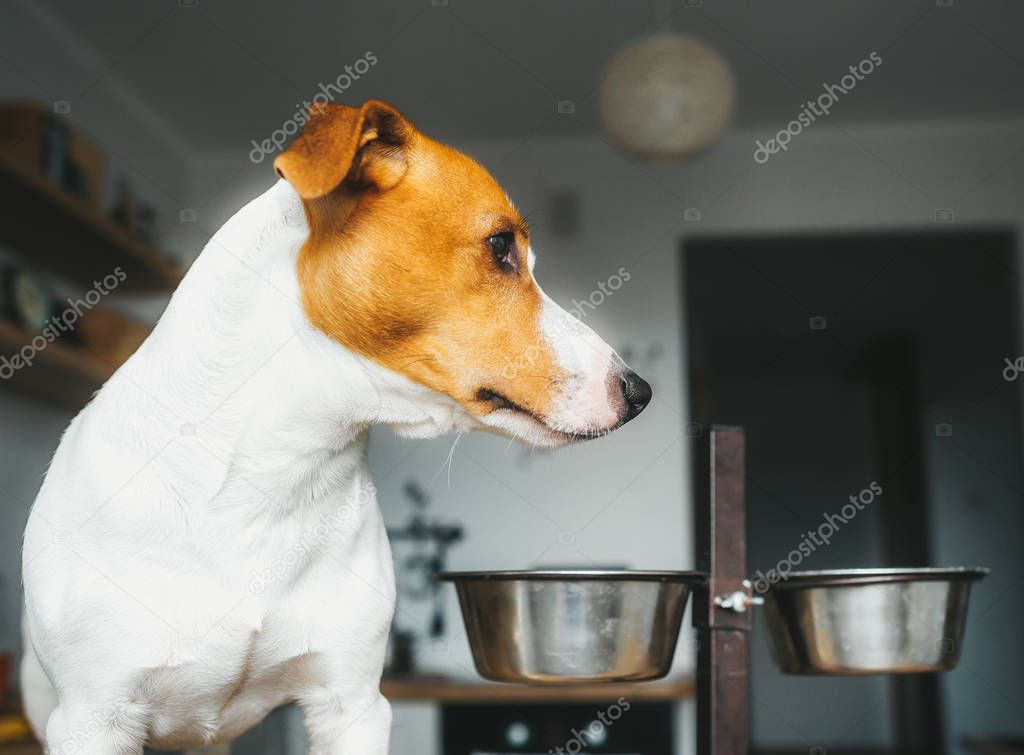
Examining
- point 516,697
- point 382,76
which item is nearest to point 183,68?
point 382,76

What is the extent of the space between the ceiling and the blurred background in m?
0.01

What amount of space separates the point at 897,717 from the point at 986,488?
1.99 meters

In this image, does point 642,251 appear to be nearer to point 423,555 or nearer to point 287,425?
point 423,555

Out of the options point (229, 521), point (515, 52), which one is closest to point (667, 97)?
point (515, 52)

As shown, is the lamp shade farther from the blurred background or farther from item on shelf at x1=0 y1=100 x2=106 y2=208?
item on shelf at x1=0 y1=100 x2=106 y2=208

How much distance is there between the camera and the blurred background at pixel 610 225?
2965mm

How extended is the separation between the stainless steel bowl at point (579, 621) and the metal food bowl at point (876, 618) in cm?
15

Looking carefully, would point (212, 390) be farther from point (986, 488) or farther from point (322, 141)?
point (986, 488)

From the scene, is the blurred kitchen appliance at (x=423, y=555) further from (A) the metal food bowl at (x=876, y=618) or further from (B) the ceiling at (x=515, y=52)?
(A) the metal food bowl at (x=876, y=618)

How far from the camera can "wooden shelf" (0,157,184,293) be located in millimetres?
2555

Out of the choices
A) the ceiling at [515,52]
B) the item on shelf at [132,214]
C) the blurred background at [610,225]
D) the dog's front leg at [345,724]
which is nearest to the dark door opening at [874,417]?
the blurred background at [610,225]

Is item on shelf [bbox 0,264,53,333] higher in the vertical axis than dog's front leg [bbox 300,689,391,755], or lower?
higher

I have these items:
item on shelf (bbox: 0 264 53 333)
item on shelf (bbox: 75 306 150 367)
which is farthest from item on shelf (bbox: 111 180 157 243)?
item on shelf (bbox: 0 264 53 333)

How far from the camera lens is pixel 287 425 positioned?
1077mm
